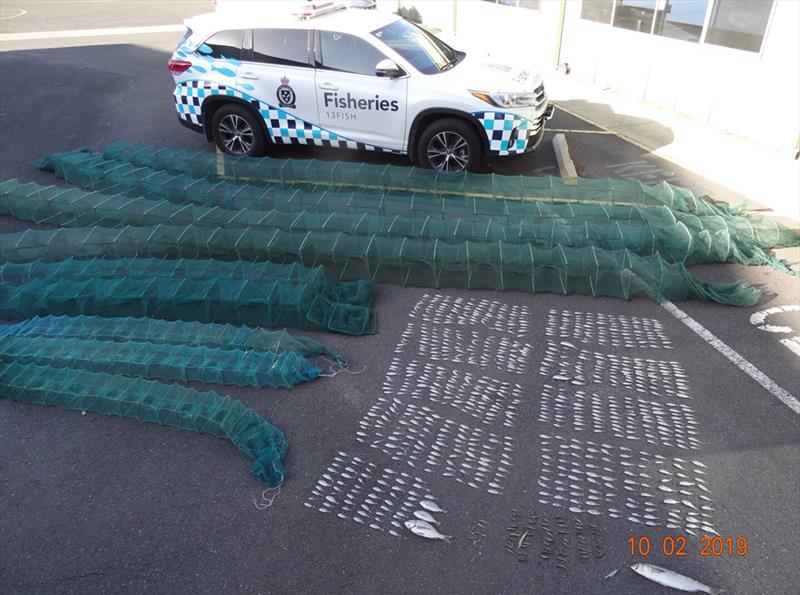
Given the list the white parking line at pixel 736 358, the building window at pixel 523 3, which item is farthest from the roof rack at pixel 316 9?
the building window at pixel 523 3

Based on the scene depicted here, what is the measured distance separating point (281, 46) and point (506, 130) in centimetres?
314

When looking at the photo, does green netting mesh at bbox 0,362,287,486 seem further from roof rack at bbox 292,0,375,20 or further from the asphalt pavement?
roof rack at bbox 292,0,375,20

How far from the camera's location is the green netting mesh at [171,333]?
4.77 metres

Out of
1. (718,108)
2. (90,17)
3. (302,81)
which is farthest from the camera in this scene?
(90,17)

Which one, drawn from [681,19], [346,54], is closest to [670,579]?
[346,54]

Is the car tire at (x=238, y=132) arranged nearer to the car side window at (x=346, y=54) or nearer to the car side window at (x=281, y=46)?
the car side window at (x=281, y=46)

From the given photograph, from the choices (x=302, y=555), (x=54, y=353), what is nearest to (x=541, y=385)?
(x=302, y=555)

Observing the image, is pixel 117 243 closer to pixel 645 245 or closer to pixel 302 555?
pixel 302 555

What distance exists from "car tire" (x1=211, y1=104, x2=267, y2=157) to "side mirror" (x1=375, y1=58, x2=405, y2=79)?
1956 millimetres

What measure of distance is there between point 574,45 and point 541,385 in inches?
437

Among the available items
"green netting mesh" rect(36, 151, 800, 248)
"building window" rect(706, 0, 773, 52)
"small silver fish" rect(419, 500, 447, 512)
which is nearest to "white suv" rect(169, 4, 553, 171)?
"green netting mesh" rect(36, 151, 800, 248)

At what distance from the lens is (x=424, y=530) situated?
3.38 m

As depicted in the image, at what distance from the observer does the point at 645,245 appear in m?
5.97

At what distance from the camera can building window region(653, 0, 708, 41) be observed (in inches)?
397
